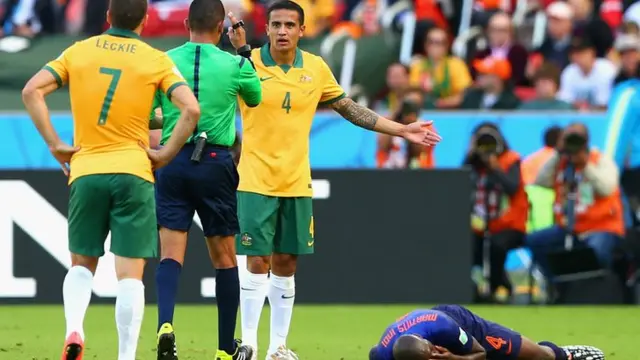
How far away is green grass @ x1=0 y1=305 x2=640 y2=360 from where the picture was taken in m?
10.4

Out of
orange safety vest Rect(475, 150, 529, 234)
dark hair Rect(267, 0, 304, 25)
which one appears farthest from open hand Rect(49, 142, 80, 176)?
orange safety vest Rect(475, 150, 529, 234)

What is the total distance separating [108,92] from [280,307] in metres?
2.29

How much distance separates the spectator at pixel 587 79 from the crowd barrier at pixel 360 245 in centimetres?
421

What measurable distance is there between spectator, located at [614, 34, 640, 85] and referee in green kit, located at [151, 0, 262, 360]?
8.60 m

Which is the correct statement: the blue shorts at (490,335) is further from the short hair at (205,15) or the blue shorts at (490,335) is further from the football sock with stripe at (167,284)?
the short hair at (205,15)

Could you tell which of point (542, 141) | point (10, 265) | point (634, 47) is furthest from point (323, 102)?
point (634, 47)

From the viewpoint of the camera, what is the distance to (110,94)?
7949mm

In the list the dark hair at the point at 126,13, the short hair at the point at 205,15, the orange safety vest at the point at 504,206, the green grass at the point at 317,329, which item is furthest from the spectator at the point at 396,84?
the dark hair at the point at 126,13

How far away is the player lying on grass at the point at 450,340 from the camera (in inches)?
306

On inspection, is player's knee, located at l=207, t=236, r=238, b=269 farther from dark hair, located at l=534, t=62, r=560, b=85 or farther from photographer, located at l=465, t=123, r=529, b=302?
dark hair, located at l=534, t=62, r=560, b=85

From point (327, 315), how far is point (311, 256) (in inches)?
37.5

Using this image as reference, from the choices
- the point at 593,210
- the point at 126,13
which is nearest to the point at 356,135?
the point at 593,210

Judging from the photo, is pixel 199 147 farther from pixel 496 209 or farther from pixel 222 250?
pixel 496 209

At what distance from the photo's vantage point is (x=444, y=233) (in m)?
14.2
